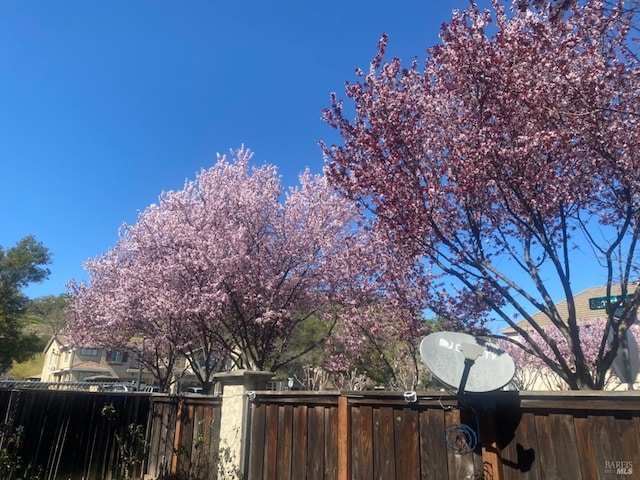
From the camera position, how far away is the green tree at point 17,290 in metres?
27.2

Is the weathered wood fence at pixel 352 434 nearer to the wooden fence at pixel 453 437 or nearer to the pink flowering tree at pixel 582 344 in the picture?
the wooden fence at pixel 453 437

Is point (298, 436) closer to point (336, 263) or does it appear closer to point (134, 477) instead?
point (134, 477)

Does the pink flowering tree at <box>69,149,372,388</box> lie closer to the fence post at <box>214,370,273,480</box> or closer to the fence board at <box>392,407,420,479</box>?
the fence post at <box>214,370,273,480</box>

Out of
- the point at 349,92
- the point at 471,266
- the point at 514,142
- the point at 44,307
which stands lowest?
the point at 471,266

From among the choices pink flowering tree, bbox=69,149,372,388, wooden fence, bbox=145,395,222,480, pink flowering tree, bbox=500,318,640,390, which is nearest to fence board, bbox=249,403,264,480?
wooden fence, bbox=145,395,222,480

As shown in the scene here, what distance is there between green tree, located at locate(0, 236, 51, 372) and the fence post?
2571cm

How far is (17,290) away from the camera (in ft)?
94.3

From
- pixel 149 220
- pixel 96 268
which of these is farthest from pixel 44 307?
pixel 149 220

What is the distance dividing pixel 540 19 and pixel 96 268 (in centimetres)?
1549

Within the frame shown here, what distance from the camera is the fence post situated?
5.86 m

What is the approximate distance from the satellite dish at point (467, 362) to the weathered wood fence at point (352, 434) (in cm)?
17

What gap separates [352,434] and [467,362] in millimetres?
1609

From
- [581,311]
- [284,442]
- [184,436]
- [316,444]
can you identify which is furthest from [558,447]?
[581,311]

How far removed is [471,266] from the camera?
6.20 m
